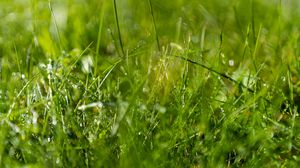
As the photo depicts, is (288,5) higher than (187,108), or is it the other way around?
(187,108)

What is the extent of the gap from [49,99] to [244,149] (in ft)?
1.52

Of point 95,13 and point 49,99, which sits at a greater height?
point 49,99

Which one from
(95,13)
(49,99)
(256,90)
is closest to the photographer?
(49,99)

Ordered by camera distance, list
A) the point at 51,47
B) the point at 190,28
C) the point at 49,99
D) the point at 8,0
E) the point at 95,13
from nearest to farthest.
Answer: the point at 49,99
the point at 51,47
the point at 190,28
the point at 95,13
the point at 8,0

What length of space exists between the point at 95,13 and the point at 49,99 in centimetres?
114

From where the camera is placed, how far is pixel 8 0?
2.99 meters

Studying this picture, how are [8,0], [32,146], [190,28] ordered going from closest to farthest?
[32,146] < [190,28] < [8,0]

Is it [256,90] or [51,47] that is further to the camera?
[51,47]

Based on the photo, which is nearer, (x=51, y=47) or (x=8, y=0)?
(x=51, y=47)

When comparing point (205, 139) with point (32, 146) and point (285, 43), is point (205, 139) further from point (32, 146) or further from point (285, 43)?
point (285, 43)

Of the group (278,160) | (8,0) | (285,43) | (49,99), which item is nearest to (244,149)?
(278,160)

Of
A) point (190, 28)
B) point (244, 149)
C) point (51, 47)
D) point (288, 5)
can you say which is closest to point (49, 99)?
point (244, 149)

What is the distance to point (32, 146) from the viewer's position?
1.55m

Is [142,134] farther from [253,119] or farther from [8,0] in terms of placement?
[8,0]
